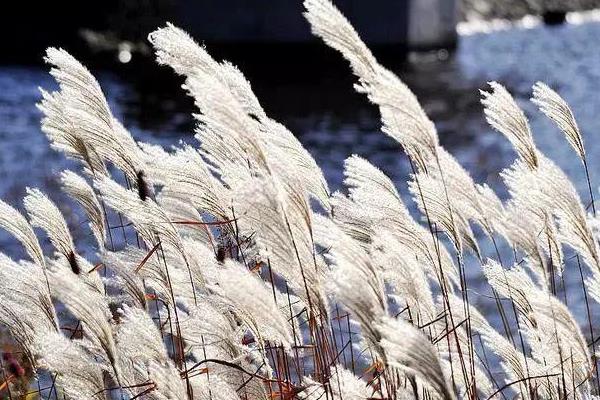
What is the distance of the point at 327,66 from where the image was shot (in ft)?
103

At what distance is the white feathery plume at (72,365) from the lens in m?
3.02

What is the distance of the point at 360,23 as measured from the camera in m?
32.4

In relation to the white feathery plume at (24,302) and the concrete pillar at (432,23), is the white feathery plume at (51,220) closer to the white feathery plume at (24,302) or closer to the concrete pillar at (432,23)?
the white feathery plume at (24,302)

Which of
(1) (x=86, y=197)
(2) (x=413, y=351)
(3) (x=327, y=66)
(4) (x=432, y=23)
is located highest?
(4) (x=432, y=23)

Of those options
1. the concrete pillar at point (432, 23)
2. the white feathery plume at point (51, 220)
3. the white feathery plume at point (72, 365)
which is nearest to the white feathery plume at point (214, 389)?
the white feathery plume at point (72, 365)

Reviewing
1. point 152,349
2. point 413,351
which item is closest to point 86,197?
point 152,349

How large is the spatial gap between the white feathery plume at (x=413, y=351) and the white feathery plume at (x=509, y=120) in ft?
3.56

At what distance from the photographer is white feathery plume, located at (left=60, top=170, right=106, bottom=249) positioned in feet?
12.5

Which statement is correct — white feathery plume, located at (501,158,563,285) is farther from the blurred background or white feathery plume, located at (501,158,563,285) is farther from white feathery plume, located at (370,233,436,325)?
the blurred background

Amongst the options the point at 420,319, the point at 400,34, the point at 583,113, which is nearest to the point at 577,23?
the point at 400,34

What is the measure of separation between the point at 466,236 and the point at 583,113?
64.3 feet

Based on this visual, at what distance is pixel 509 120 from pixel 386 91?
0.47 metres

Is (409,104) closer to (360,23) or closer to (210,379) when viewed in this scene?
(210,379)

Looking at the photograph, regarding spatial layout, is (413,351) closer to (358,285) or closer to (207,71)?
(358,285)
